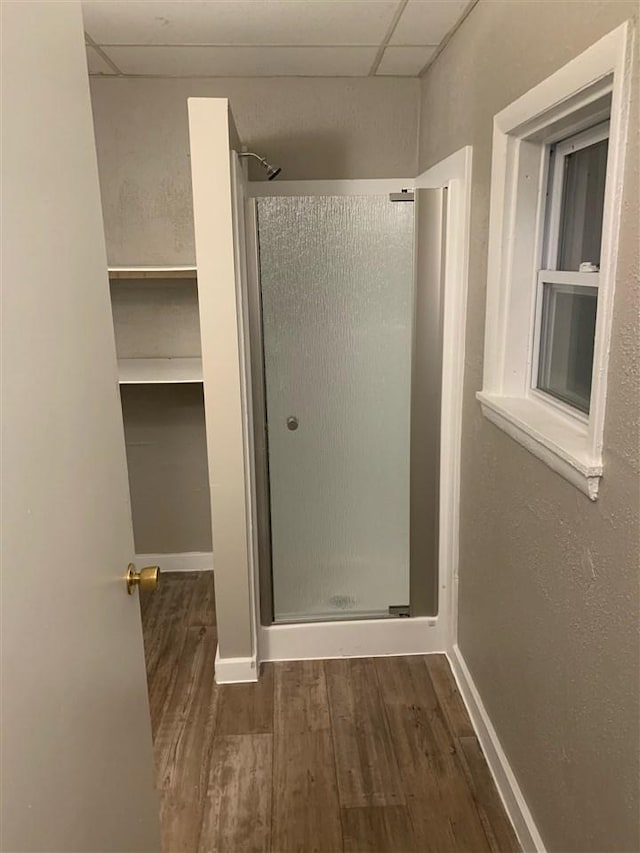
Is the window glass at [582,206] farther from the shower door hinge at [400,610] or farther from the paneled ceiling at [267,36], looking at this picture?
the shower door hinge at [400,610]

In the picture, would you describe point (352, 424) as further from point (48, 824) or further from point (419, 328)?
point (48, 824)

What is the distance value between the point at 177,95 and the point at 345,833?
2746 millimetres

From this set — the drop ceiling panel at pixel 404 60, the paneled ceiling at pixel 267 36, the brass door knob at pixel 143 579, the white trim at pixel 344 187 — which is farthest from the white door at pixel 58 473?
the white trim at pixel 344 187

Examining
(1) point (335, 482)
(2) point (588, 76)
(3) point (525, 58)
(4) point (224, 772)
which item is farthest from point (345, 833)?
(3) point (525, 58)

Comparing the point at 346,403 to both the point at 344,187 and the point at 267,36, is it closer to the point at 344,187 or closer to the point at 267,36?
the point at 344,187

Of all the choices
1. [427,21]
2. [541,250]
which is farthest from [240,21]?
[541,250]

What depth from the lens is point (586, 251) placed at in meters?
1.57

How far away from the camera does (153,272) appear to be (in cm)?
260

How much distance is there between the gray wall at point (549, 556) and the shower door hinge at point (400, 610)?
251 mm

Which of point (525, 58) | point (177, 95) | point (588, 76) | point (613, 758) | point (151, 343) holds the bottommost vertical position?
Answer: point (613, 758)

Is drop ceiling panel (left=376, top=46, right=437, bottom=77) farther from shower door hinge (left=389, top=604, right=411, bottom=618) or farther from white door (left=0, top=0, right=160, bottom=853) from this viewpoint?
shower door hinge (left=389, top=604, right=411, bottom=618)

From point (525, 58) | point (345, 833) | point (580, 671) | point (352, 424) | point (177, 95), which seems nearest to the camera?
point (580, 671)

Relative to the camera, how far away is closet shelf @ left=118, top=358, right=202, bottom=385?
2.64 metres

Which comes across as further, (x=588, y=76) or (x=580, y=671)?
(x=580, y=671)
